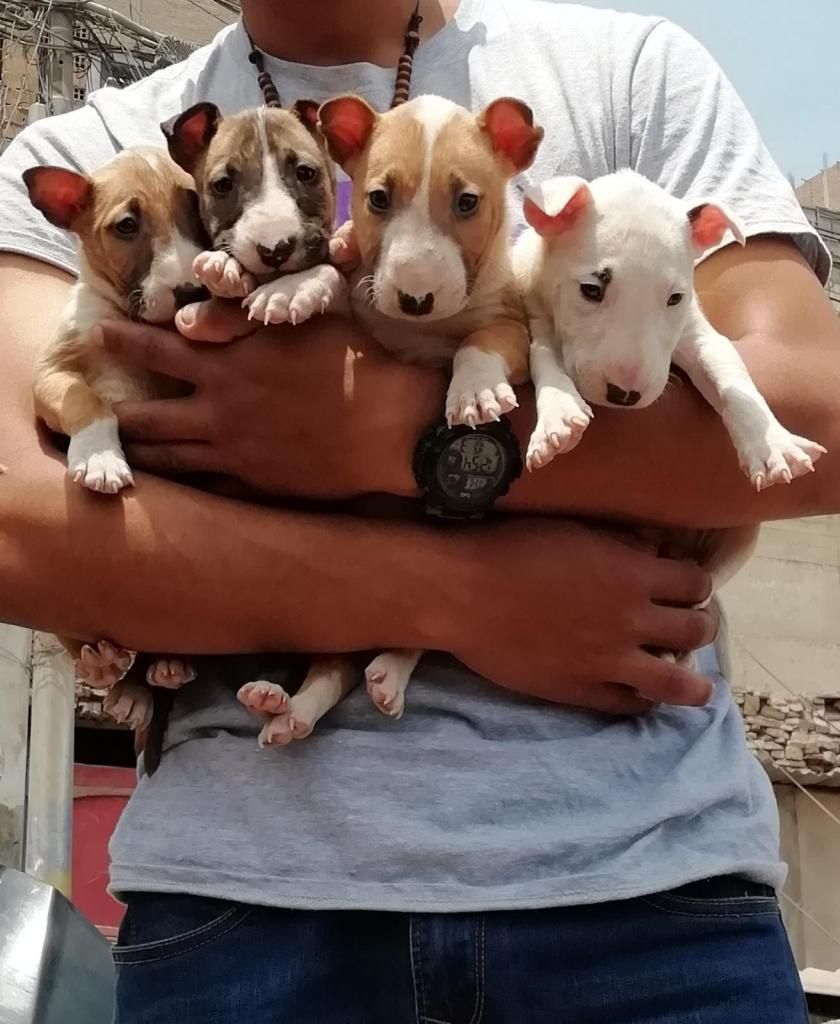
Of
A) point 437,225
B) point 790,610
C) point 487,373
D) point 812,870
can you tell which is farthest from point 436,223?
point 790,610

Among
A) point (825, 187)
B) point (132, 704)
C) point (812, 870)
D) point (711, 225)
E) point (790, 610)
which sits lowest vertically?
point (812, 870)

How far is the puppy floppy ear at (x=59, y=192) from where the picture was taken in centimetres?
127

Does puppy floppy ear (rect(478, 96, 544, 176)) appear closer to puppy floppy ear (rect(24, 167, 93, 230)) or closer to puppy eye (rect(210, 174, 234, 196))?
puppy eye (rect(210, 174, 234, 196))

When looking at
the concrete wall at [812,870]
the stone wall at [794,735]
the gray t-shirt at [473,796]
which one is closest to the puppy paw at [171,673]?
the gray t-shirt at [473,796]

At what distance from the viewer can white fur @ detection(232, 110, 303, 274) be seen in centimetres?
119

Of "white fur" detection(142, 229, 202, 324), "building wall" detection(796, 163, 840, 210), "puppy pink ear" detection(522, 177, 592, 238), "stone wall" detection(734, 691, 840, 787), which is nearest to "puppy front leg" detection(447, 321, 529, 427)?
"puppy pink ear" detection(522, 177, 592, 238)

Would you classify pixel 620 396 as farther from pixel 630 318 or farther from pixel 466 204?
pixel 466 204

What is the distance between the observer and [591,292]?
3.85 ft

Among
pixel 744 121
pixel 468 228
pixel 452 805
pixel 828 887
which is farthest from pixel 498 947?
pixel 828 887

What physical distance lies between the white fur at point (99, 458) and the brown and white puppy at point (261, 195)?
190 millimetres

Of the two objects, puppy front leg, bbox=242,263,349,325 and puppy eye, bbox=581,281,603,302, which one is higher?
puppy eye, bbox=581,281,603,302

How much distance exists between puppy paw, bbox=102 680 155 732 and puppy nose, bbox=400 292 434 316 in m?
0.52

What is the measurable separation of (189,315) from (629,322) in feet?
1.48

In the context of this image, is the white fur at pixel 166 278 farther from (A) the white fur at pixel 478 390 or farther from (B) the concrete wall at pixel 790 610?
(B) the concrete wall at pixel 790 610
